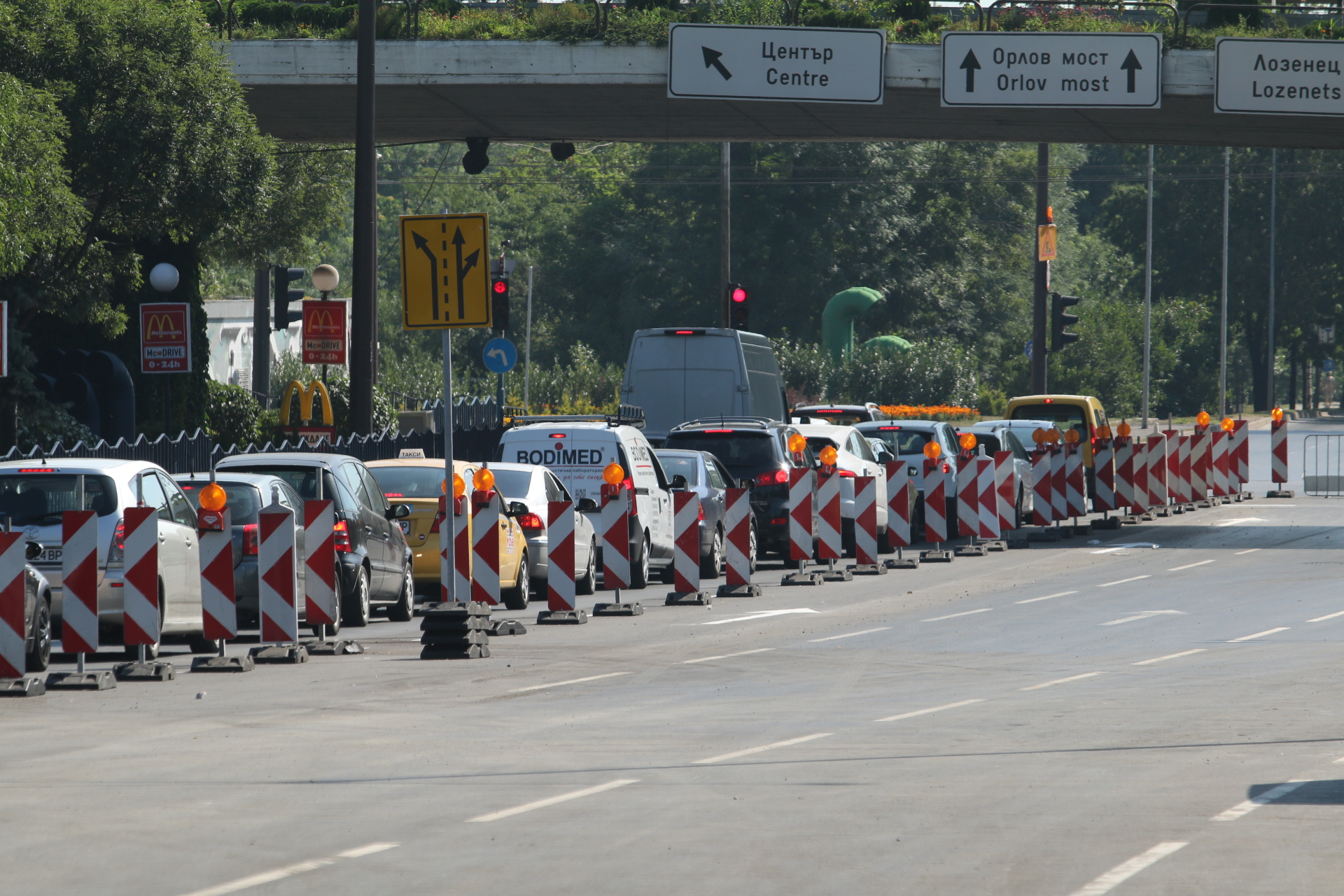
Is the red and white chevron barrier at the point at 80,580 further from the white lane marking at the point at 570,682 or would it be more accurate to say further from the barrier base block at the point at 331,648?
the white lane marking at the point at 570,682

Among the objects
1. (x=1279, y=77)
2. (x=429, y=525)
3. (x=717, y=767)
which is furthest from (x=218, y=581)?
(x=1279, y=77)

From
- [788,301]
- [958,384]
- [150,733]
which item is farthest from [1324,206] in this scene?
[150,733]

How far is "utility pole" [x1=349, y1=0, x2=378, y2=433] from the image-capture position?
82.9 ft

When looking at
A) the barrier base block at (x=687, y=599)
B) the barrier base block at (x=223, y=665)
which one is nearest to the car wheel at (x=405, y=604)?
the barrier base block at (x=687, y=599)

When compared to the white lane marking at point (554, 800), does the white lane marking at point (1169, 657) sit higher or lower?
lower

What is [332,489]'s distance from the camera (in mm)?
17891

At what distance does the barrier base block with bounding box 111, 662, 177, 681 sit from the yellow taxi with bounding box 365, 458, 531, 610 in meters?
5.68

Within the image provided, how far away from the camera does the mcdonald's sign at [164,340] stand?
2470 centimetres

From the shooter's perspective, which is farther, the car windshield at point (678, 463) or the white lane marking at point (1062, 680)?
the car windshield at point (678, 463)

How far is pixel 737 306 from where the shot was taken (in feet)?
128

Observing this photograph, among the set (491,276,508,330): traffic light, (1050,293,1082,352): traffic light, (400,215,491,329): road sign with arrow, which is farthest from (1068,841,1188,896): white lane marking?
(1050,293,1082,352): traffic light

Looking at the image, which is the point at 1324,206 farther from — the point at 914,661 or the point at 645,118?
the point at 914,661

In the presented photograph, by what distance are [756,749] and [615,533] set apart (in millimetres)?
9185

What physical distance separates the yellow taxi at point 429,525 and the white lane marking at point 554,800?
33.1 ft
